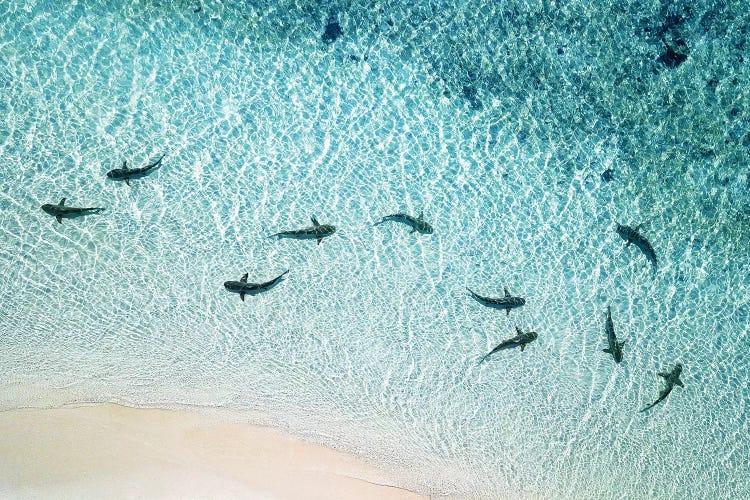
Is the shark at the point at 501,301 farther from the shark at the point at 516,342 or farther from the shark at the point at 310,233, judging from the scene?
the shark at the point at 310,233

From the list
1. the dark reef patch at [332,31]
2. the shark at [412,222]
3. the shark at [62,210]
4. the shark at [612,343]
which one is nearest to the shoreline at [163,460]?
the shark at [62,210]

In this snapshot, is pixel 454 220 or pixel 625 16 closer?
pixel 454 220

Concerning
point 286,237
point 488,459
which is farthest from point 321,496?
point 286,237

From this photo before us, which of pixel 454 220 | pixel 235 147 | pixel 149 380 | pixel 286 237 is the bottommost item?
pixel 149 380

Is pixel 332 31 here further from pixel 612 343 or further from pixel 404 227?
pixel 612 343

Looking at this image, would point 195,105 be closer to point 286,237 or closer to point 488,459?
point 286,237

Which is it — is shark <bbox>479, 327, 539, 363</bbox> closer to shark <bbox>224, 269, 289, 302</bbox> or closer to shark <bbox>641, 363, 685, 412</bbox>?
shark <bbox>641, 363, 685, 412</bbox>
